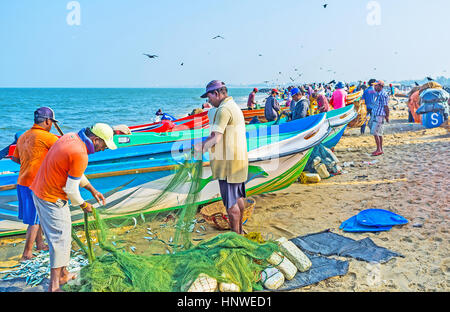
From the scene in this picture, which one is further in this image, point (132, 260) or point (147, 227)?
point (147, 227)

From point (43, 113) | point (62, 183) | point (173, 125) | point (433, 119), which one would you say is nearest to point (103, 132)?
point (62, 183)

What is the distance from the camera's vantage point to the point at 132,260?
340 cm

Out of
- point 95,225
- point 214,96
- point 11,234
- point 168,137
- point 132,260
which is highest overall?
point 214,96

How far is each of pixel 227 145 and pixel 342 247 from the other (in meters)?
1.89

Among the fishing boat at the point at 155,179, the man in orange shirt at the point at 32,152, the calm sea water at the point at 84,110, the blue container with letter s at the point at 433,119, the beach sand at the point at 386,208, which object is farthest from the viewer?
the calm sea water at the point at 84,110

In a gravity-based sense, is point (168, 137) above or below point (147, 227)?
above

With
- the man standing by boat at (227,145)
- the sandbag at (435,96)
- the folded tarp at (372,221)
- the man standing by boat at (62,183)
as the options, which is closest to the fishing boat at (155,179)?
the man standing by boat at (227,145)

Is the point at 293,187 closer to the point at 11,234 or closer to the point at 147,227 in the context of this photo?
the point at 147,227

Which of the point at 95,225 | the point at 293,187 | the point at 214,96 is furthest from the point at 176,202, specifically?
the point at 293,187

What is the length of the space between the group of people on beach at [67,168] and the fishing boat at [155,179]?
70cm

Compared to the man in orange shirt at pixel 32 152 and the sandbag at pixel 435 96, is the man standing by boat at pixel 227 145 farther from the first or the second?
the sandbag at pixel 435 96

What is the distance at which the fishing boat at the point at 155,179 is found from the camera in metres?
4.66

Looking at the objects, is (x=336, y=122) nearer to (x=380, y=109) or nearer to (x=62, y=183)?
(x=380, y=109)
